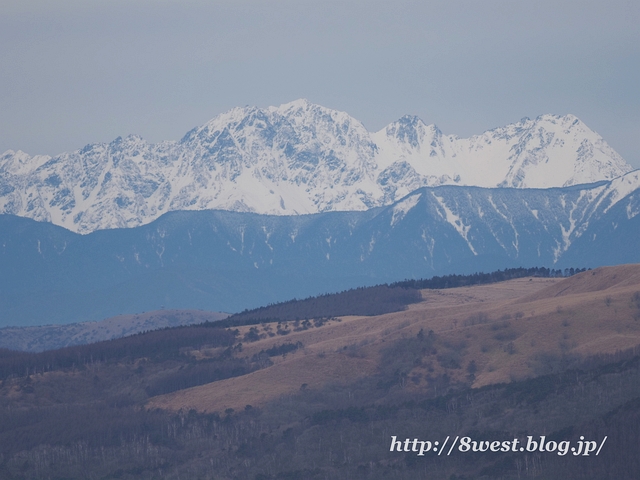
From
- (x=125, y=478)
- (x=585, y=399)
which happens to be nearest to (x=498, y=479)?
(x=585, y=399)

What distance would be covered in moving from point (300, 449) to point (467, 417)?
2517 centimetres

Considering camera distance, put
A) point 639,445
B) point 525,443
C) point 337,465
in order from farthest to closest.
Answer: point 337,465 < point 525,443 < point 639,445

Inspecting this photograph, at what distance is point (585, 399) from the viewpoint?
7392 inches

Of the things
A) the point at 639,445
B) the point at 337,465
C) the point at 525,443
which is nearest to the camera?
the point at 639,445

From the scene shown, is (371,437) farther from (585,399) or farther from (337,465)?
(585,399)

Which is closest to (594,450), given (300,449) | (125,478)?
(300,449)

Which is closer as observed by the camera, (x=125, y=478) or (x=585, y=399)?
(x=585, y=399)

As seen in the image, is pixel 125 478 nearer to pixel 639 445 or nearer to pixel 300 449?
pixel 300 449

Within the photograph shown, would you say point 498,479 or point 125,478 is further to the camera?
point 125,478

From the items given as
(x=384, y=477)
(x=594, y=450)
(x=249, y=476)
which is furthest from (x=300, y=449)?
(x=594, y=450)

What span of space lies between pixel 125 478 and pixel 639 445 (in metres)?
76.9

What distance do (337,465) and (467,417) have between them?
71.0 ft

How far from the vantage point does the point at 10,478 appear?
653ft

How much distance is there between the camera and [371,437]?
198125 millimetres
